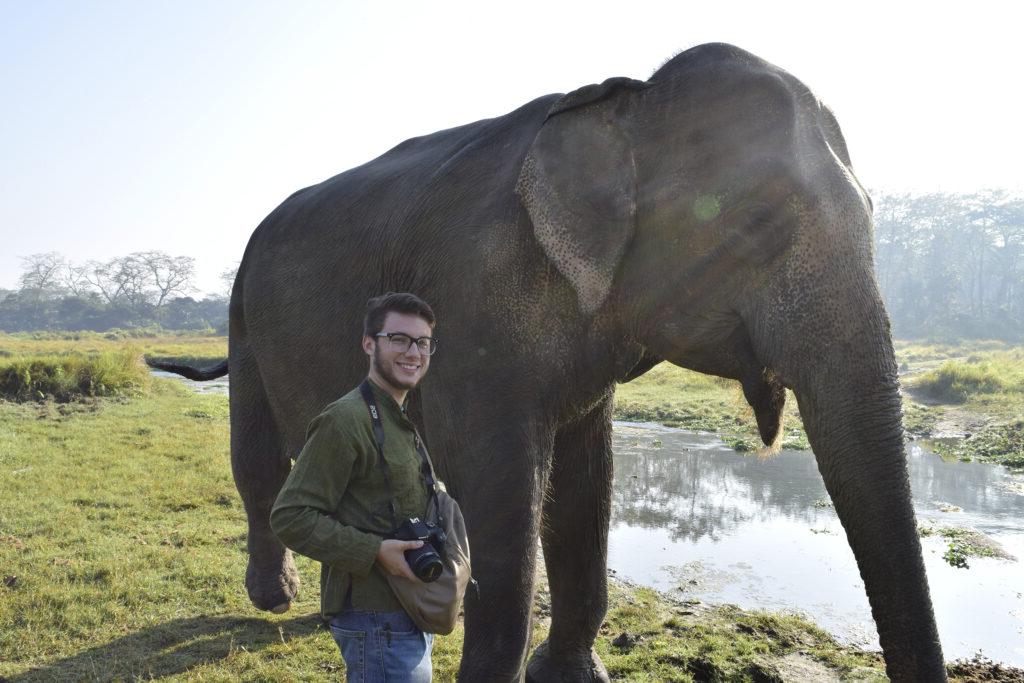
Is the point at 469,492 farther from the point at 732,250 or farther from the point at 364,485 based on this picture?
the point at 732,250

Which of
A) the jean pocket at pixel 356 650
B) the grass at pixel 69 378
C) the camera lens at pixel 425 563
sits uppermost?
the camera lens at pixel 425 563

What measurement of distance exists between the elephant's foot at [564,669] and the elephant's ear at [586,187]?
204 centimetres

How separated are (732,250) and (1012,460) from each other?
38.7 ft

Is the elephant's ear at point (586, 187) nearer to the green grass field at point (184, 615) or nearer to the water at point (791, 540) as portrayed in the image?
the green grass field at point (184, 615)

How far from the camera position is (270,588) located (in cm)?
488

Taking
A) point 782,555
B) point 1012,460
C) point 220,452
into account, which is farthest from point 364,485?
point 1012,460

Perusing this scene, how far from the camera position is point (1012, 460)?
11.8m

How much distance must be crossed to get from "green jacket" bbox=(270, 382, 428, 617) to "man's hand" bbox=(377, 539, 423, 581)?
2 cm

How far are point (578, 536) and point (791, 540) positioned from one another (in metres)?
4.55

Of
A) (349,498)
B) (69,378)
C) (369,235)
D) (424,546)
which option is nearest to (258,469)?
(369,235)

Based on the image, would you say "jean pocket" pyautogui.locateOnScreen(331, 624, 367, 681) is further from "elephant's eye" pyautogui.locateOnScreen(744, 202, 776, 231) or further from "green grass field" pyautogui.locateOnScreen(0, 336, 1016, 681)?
"green grass field" pyautogui.locateOnScreen(0, 336, 1016, 681)

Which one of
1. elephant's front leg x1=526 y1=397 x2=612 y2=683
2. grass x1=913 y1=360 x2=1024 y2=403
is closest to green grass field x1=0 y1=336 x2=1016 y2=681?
elephant's front leg x1=526 y1=397 x2=612 y2=683

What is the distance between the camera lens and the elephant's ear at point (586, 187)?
8.54 feet

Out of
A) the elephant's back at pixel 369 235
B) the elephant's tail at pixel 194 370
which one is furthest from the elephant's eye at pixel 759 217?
the elephant's tail at pixel 194 370
